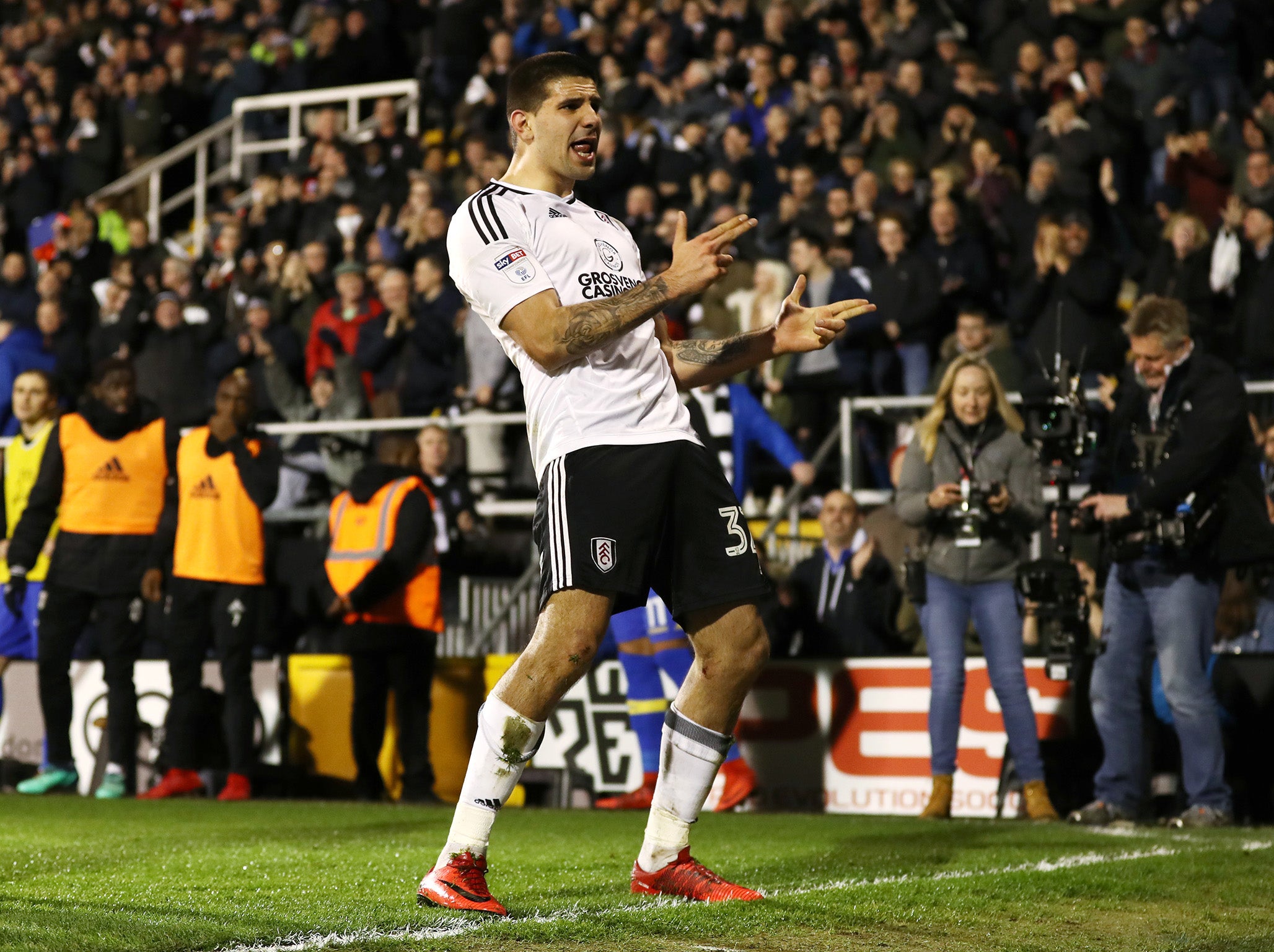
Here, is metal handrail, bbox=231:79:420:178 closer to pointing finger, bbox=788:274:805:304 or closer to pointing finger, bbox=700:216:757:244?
pointing finger, bbox=788:274:805:304

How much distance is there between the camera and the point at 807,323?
5004 millimetres

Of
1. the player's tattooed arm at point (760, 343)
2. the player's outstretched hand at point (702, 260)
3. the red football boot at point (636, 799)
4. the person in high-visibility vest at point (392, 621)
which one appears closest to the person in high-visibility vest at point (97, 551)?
the person in high-visibility vest at point (392, 621)

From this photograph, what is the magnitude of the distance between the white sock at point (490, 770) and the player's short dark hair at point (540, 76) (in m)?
1.61

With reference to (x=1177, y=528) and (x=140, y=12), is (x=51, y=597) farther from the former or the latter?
(x=140, y=12)

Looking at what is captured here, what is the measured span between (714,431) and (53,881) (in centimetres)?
536

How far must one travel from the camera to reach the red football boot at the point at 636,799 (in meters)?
8.90

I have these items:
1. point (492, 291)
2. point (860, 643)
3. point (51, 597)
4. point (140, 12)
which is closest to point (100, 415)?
Answer: point (51, 597)

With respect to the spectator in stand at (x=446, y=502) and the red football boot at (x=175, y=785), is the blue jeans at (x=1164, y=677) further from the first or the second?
the red football boot at (x=175, y=785)

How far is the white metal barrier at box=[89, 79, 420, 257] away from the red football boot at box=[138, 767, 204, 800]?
915 cm

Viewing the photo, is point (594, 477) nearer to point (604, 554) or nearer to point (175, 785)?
point (604, 554)

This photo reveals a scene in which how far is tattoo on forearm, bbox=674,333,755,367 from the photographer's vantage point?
505 centimetres

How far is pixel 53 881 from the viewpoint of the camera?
5.19 meters

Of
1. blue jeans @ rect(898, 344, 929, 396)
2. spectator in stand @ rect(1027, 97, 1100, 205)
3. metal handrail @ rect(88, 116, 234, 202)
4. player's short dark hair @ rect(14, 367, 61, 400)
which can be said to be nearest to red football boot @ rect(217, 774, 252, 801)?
player's short dark hair @ rect(14, 367, 61, 400)

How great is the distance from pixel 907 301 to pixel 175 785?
217 inches
